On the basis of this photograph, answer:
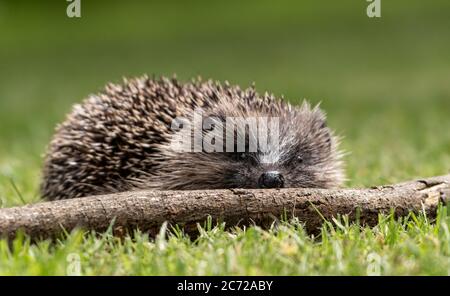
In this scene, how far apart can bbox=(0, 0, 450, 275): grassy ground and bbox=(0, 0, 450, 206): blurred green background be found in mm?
53

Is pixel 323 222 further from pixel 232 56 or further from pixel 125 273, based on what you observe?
pixel 232 56

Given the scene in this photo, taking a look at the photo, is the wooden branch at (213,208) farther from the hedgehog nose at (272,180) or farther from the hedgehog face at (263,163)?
the hedgehog face at (263,163)

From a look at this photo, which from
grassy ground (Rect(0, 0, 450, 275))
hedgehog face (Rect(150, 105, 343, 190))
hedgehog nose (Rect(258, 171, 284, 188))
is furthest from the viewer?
hedgehog face (Rect(150, 105, 343, 190))

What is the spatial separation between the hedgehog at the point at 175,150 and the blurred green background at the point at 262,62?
0.75m

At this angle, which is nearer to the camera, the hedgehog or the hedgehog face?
the hedgehog face

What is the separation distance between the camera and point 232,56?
25.6 m

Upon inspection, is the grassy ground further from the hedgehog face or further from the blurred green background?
the hedgehog face

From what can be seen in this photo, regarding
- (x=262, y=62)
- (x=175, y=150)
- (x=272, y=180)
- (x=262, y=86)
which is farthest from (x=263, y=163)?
(x=262, y=62)

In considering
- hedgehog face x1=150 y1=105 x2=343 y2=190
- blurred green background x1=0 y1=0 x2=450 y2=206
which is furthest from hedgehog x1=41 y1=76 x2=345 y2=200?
blurred green background x1=0 y1=0 x2=450 y2=206

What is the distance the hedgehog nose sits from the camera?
717 cm

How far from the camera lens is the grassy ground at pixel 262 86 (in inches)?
215

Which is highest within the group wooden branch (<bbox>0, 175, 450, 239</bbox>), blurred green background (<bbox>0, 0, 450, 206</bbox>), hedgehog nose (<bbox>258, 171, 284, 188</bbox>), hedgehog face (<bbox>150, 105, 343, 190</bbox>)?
blurred green background (<bbox>0, 0, 450, 206</bbox>)

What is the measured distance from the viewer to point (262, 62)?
24.5 metres
